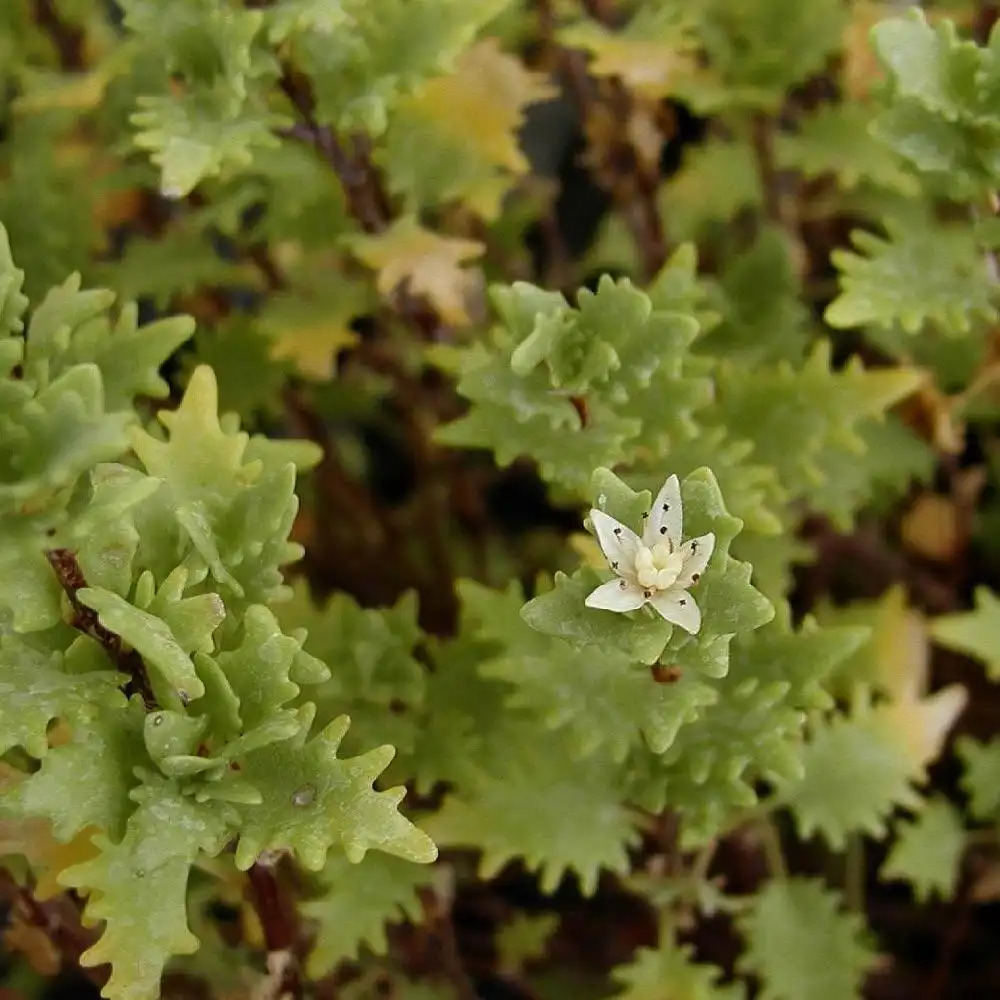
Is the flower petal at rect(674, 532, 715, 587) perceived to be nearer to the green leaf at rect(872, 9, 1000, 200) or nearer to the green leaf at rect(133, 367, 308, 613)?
the green leaf at rect(133, 367, 308, 613)

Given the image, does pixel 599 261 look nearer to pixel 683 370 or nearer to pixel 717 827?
pixel 683 370

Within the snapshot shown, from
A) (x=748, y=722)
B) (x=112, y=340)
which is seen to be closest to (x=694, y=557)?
(x=748, y=722)

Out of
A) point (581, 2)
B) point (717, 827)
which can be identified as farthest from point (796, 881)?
point (581, 2)

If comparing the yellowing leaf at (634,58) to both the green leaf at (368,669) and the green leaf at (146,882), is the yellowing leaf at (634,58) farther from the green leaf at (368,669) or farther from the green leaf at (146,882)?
the green leaf at (146,882)

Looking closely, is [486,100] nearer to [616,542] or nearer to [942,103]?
[942,103]

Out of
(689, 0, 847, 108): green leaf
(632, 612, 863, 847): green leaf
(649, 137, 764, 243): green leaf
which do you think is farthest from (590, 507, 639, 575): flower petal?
(649, 137, 764, 243): green leaf

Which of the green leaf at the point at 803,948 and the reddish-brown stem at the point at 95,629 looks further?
the green leaf at the point at 803,948

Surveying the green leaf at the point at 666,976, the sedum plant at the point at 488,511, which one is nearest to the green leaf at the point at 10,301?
the sedum plant at the point at 488,511
